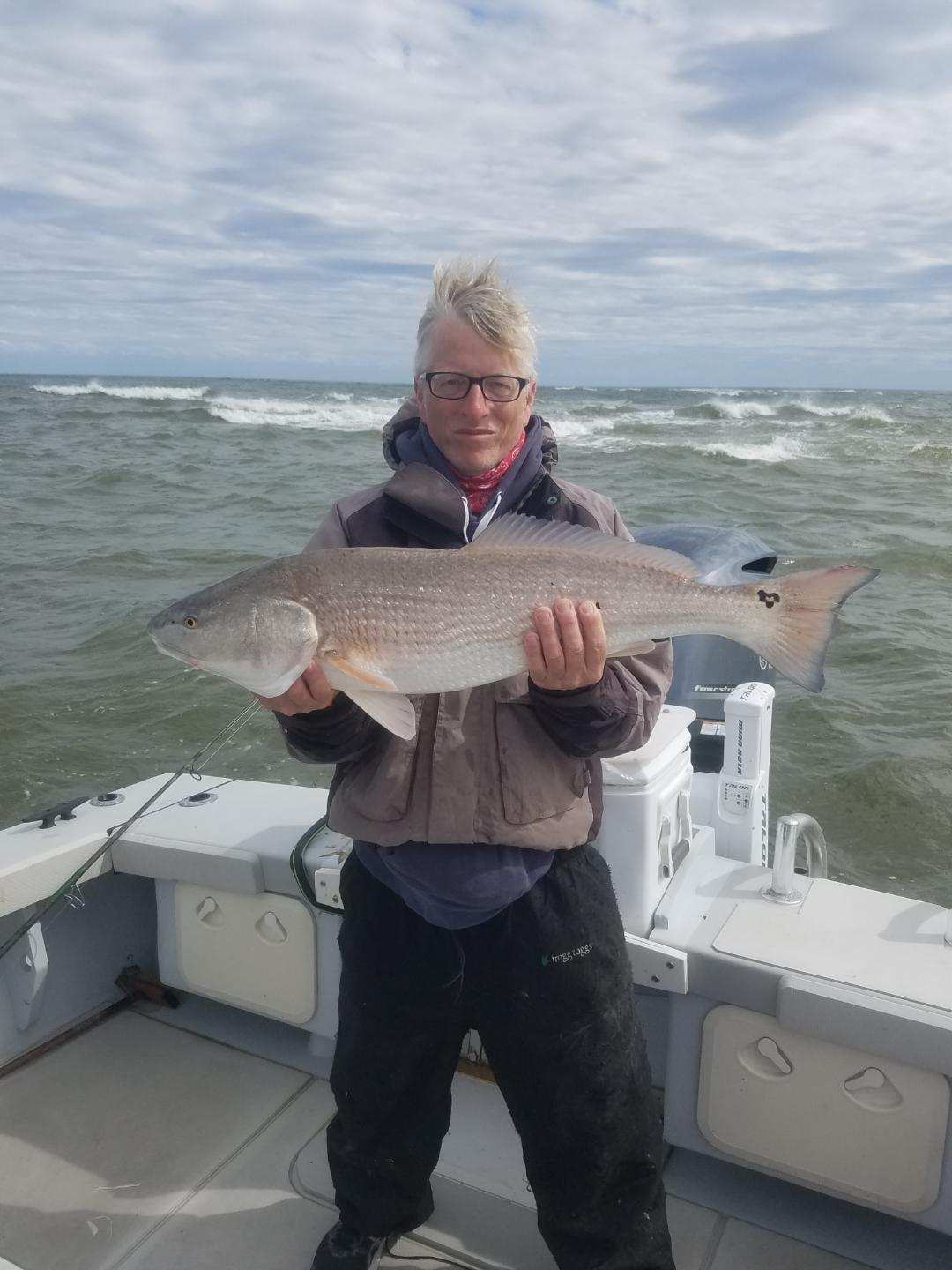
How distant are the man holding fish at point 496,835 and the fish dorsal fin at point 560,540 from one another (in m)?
0.05

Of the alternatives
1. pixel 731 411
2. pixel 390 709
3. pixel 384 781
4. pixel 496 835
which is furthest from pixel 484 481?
pixel 731 411

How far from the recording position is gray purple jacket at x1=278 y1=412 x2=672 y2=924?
2.47 metres

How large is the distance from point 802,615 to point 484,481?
3.18ft

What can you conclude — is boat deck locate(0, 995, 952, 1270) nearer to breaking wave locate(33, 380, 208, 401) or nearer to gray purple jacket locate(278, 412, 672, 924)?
gray purple jacket locate(278, 412, 672, 924)

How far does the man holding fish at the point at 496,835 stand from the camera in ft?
8.14

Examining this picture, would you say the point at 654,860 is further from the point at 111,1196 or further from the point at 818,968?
the point at 111,1196

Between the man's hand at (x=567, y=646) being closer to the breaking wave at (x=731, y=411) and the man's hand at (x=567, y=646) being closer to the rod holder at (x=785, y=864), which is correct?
the rod holder at (x=785, y=864)

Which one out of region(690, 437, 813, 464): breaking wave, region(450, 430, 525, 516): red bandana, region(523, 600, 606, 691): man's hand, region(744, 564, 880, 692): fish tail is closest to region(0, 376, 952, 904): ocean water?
region(690, 437, 813, 464): breaking wave

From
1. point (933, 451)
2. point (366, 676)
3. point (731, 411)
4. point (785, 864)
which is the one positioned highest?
point (731, 411)

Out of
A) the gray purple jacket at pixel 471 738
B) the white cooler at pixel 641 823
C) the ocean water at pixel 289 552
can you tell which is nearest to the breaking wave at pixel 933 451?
the ocean water at pixel 289 552

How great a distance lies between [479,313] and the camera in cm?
254

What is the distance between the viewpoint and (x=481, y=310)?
2543 millimetres

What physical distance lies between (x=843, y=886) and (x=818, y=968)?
1.82ft

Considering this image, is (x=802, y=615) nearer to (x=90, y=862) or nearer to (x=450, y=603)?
(x=450, y=603)
